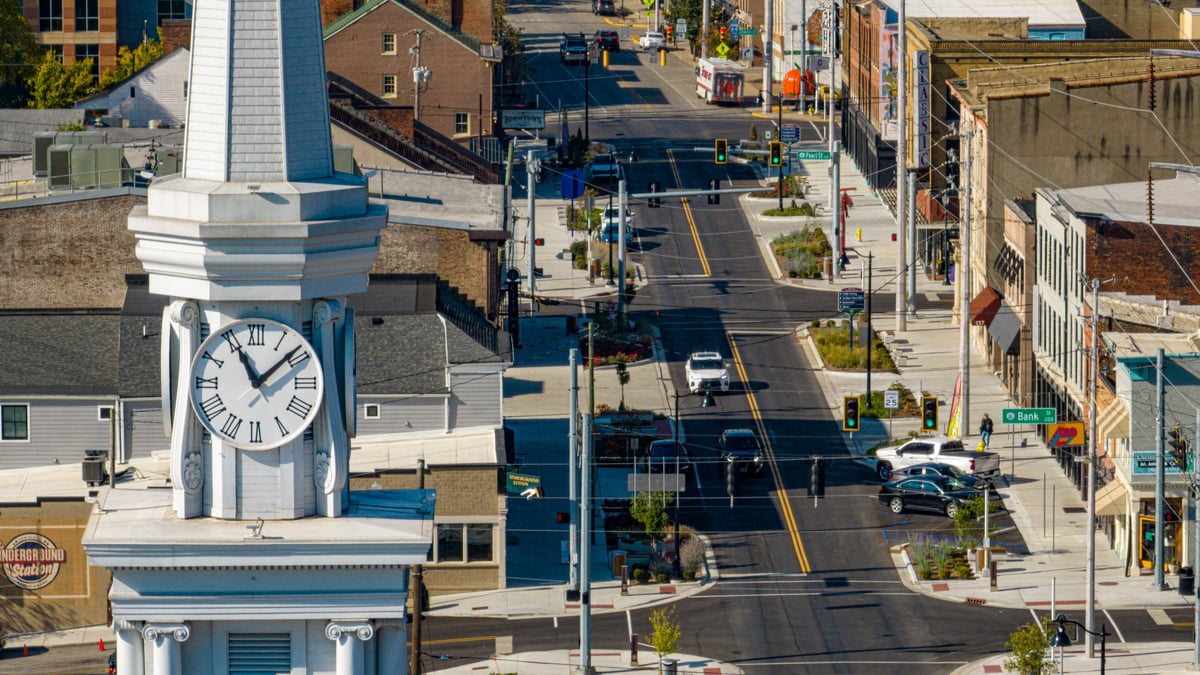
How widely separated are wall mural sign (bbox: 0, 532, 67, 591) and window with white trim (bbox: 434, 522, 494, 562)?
40.6 ft

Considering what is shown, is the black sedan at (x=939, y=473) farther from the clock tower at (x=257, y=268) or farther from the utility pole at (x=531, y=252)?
the clock tower at (x=257, y=268)

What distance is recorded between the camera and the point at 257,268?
106ft

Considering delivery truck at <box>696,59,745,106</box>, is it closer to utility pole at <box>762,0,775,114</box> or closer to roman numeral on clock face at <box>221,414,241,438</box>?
utility pole at <box>762,0,775,114</box>

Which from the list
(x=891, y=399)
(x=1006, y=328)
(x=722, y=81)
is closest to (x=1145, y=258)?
(x=891, y=399)

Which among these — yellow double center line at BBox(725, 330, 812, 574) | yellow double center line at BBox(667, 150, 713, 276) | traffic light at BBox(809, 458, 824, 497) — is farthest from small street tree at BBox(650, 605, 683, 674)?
yellow double center line at BBox(667, 150, 713, 276)

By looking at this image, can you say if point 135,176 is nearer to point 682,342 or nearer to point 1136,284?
point 682,342

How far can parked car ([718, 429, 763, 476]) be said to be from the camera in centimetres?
9981

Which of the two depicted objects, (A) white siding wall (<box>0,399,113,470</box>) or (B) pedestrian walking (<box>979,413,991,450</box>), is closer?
(A) white siding wall (<box>0,399,113,470</box>)

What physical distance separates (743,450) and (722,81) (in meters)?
92.4

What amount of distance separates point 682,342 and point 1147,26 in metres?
50.8

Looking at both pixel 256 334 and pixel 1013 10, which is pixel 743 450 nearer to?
pixel 1013 10

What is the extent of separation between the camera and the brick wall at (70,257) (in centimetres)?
9962

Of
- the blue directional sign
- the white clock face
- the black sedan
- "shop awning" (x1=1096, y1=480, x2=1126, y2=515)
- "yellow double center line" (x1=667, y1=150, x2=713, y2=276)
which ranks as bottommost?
the black sedan

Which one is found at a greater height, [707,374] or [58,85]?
[58,85]
